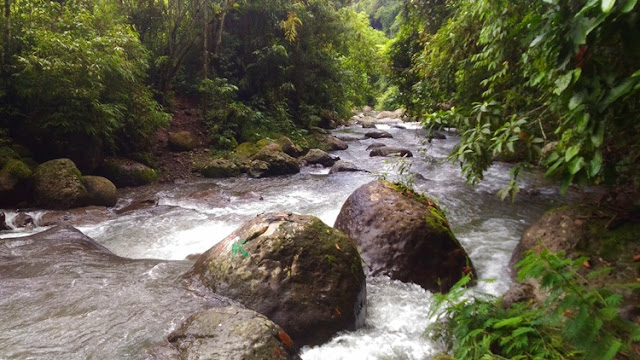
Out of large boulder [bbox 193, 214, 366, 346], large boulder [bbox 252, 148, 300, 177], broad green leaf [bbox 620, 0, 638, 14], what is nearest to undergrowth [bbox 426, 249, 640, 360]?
large boulder [bbox 193, 214, 366, 346]

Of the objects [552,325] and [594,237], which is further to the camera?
[594,237]

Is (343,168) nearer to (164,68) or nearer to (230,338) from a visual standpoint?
(164,68)

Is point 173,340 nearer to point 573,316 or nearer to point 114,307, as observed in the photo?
point 114,307

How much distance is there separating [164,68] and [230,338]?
11.2 meters

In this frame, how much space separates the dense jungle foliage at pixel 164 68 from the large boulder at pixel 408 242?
6.20 m

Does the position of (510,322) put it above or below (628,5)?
below

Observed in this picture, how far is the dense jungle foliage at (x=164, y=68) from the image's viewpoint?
724cm

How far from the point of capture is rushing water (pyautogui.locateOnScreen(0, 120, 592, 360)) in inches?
119

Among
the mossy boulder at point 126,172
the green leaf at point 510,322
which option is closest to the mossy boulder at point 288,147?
the mossy boulder at point 126,172

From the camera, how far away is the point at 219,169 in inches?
401

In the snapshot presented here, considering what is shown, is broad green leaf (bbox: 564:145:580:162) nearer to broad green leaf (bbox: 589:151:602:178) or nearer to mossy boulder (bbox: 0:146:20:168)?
broad green leaf (bbox: 589:151:602:178)

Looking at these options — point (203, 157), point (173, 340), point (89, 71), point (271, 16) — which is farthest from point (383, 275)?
point (271, 16)

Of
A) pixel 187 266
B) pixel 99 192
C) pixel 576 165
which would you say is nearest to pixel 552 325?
pixel 576 165

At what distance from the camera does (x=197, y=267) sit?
4.07 metres
